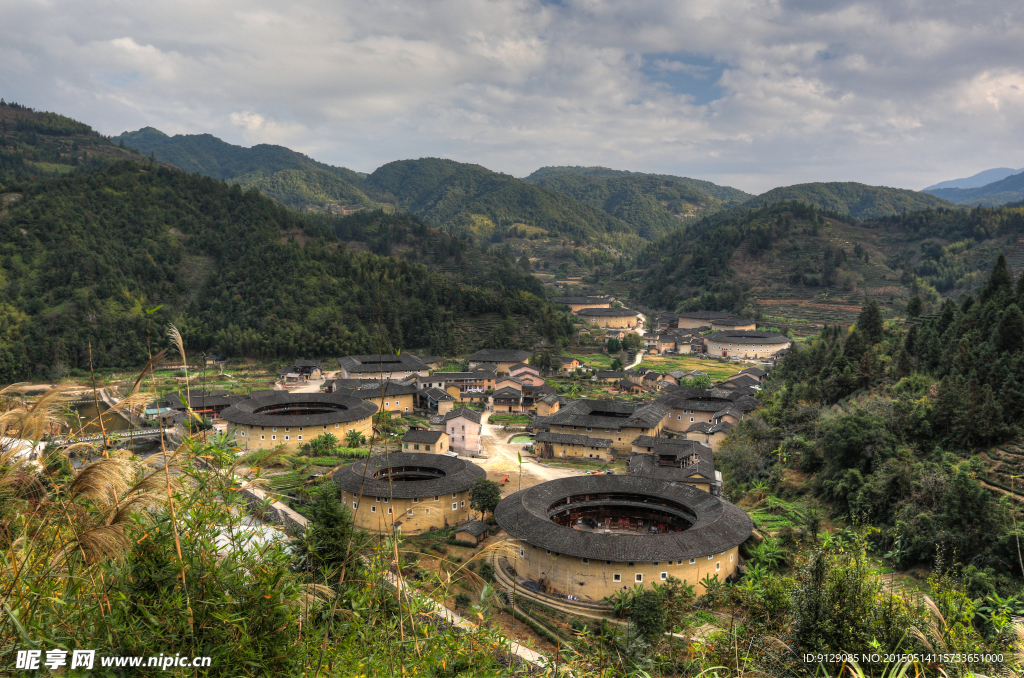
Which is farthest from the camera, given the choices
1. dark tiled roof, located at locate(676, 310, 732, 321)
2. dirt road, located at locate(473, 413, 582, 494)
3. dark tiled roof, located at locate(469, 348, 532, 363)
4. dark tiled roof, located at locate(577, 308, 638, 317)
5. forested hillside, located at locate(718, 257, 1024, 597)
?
dark tiled roof, located at locate(577, 308, 638, 317)

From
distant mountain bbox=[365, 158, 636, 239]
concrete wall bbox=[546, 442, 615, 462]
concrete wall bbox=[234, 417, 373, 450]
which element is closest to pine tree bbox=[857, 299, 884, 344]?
concrete wall bbox=[546, 442, 615, 462]

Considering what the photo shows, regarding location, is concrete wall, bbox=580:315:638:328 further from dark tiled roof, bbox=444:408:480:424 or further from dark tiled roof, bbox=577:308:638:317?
dark tiled roof, bbox=444:408:480:424

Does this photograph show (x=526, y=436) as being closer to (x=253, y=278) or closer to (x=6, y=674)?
(x=6, y=674)

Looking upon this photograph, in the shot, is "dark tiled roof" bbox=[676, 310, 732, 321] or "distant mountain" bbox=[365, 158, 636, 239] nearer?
"dark tiled roof" bbox=[676, 310, 732, 321]

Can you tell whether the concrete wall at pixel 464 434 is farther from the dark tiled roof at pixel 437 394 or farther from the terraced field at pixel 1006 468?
the terraced field at pixel 1006 468

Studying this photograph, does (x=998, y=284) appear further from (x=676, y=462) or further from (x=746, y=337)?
(x=746, y=337)

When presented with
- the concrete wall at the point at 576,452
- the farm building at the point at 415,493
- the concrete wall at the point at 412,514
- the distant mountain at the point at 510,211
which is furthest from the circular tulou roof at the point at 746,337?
the distant mountain at the point at 510,211

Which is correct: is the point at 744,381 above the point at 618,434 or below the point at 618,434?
above

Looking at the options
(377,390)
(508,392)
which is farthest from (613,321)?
(377,390)
